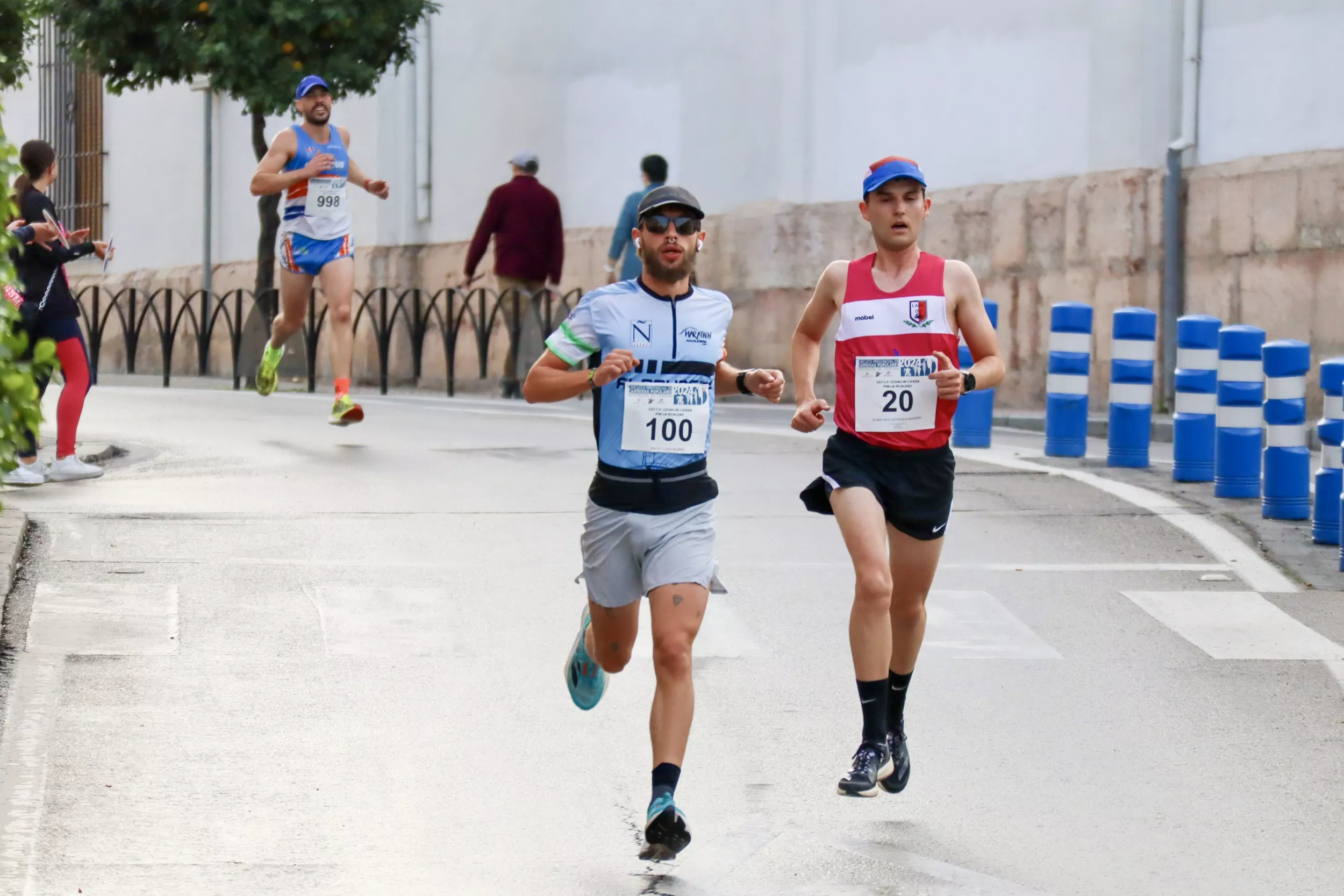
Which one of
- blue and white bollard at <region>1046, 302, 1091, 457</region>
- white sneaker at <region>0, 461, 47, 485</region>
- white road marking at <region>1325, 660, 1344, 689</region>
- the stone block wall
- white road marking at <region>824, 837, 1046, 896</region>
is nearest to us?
white road marking at <region>824, 837, 1046, 896</region>

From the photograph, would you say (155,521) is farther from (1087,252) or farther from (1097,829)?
(1087,252)

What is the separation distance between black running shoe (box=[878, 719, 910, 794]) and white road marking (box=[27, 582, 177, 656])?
2.77 metres

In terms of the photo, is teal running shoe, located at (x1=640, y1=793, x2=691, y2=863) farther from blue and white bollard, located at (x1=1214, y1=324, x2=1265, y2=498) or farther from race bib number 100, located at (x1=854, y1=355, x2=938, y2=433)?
blue and white bollard, located at (x1=1214, y1=324, x2=1265, y2=498)

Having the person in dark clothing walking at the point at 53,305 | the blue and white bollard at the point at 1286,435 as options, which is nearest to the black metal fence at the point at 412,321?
the person in dark clothing walking at the point at 53,305

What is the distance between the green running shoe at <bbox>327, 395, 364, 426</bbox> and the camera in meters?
13.1

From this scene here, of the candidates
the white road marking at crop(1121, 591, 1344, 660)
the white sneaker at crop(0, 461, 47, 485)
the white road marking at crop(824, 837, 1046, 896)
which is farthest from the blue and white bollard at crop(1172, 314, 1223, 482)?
the white road marking at crop(824, 837, 1046, 896)

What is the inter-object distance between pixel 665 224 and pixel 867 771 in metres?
1.59

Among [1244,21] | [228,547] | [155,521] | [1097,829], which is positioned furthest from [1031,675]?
[1244,21]

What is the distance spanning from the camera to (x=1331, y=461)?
1114cm

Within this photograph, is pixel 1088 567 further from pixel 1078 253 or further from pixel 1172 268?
pixel 1078 253


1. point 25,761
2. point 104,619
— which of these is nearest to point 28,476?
point 104,619

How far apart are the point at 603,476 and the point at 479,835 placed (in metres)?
0.99

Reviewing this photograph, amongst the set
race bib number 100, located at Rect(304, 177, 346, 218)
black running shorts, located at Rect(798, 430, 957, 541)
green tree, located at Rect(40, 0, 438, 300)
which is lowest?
black running shorts, located at Rect(798, 430, 957, 541)

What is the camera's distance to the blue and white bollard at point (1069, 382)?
14180 millimetres
